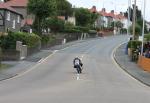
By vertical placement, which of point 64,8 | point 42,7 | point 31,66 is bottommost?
point 31,66

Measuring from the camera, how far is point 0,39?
60.8 metres

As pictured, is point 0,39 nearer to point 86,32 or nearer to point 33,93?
point 33,93

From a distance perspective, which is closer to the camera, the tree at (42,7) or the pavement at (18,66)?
the pavement at (18,66)

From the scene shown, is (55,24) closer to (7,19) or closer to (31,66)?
(7,19)

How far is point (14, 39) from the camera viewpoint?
205ft

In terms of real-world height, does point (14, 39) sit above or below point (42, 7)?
below

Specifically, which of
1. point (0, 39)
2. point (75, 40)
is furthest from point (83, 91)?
point (75, 40)

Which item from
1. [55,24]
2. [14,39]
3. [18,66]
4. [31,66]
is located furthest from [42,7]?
[18,66]

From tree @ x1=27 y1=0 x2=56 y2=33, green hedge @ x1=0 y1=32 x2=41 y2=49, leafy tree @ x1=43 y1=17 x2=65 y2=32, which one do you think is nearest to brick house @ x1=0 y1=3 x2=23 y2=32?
tree @ x1=27 y1=0 x2=56 y2=33

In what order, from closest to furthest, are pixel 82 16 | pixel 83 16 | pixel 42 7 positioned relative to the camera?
pixel 42 7, pixel 83 16, pixel 82 16

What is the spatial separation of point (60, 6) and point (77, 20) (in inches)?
522

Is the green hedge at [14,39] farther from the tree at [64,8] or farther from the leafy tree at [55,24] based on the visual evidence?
the tree at [64,8]

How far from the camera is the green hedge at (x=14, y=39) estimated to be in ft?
199

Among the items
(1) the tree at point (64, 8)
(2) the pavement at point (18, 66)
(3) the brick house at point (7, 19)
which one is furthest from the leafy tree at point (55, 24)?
(2) the pavement at point (18, 66)
